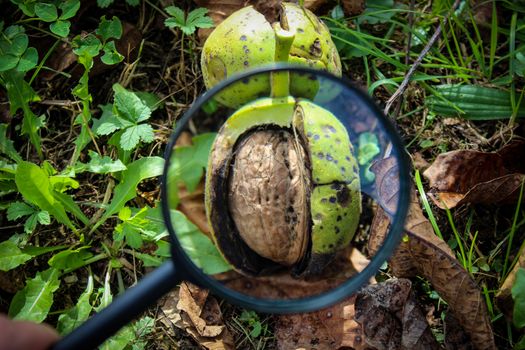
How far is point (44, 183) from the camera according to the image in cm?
207

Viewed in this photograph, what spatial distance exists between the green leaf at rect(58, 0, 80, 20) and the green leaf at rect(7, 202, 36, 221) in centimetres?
72

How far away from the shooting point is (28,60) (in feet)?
7.51

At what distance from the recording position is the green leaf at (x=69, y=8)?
2318 millimetres

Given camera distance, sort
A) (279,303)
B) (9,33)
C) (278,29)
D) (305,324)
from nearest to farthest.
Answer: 1. (279,303)
2. (278,29)
3. (305,324)
4. (9,33)

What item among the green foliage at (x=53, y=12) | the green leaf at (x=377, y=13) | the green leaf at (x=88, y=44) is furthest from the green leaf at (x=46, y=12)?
the green leaf at (x=377, y=13)

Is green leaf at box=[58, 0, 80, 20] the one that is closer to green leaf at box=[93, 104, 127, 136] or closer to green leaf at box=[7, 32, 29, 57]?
green leaf at box=[7, 32, 29, 57]

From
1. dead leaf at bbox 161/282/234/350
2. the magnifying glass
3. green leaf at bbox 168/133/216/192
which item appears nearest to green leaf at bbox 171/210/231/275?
the magnifying glass

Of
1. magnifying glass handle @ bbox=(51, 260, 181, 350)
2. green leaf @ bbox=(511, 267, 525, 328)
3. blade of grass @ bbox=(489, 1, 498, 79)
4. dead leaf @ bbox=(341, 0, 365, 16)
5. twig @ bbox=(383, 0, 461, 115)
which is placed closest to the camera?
magnifying glass handle @ bbox=(51, 260, 181, 350)

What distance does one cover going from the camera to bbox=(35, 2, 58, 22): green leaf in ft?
7.56

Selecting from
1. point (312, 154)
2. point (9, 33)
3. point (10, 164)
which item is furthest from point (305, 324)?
point (9, 33)

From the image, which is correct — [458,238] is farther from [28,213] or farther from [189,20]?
[28,213]

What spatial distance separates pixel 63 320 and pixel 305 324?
0.82 m

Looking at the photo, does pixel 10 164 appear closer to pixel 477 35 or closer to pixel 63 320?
pixel 63 320

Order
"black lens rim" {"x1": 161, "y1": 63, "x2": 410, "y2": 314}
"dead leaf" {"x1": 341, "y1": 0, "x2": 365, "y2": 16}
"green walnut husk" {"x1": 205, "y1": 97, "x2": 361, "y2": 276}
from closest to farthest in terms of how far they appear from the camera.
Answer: "black lens rim" {"x1": 161, "y1": 63, "x2": 410, "y2": 314} < "green walnut husk" {"x1": 205, "y1": 97, "x2": 361, "y2": 276} < "dead leaf" {"x1": 341, "y1": 0, "x2": 365, "y2": 16}
